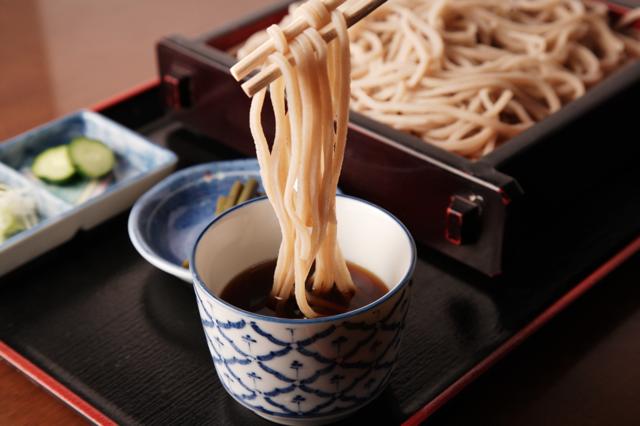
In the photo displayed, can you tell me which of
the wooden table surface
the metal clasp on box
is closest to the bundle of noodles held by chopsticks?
the metal clasp on box

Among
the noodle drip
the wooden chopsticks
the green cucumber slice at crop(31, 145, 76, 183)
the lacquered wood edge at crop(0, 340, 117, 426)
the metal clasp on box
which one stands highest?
the wooden chopsticks

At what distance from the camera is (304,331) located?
78 cm

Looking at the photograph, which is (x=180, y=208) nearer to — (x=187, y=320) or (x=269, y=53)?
(x=187, y=320)

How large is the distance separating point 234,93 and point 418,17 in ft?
1.20

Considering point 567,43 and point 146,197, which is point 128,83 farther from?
point 567,43

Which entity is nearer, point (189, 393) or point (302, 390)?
point (302, 390)

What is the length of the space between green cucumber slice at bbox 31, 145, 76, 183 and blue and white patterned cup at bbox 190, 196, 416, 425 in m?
0.48

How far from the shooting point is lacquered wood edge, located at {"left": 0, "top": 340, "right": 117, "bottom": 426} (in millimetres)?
910

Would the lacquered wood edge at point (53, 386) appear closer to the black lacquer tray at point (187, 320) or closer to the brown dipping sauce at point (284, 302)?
the black lacquer tray at point (187, 320)

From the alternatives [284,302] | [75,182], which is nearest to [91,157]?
[75,182]

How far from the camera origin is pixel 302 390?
83 cm

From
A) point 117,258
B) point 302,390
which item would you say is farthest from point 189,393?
point 117,258

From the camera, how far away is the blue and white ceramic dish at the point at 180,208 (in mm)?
1163

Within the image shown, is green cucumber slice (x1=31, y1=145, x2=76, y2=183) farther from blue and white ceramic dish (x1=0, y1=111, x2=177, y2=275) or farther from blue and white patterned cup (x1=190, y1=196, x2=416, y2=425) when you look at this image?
blue and white patterned cup (x1=190, y1=196, x2=416, y2=425)
